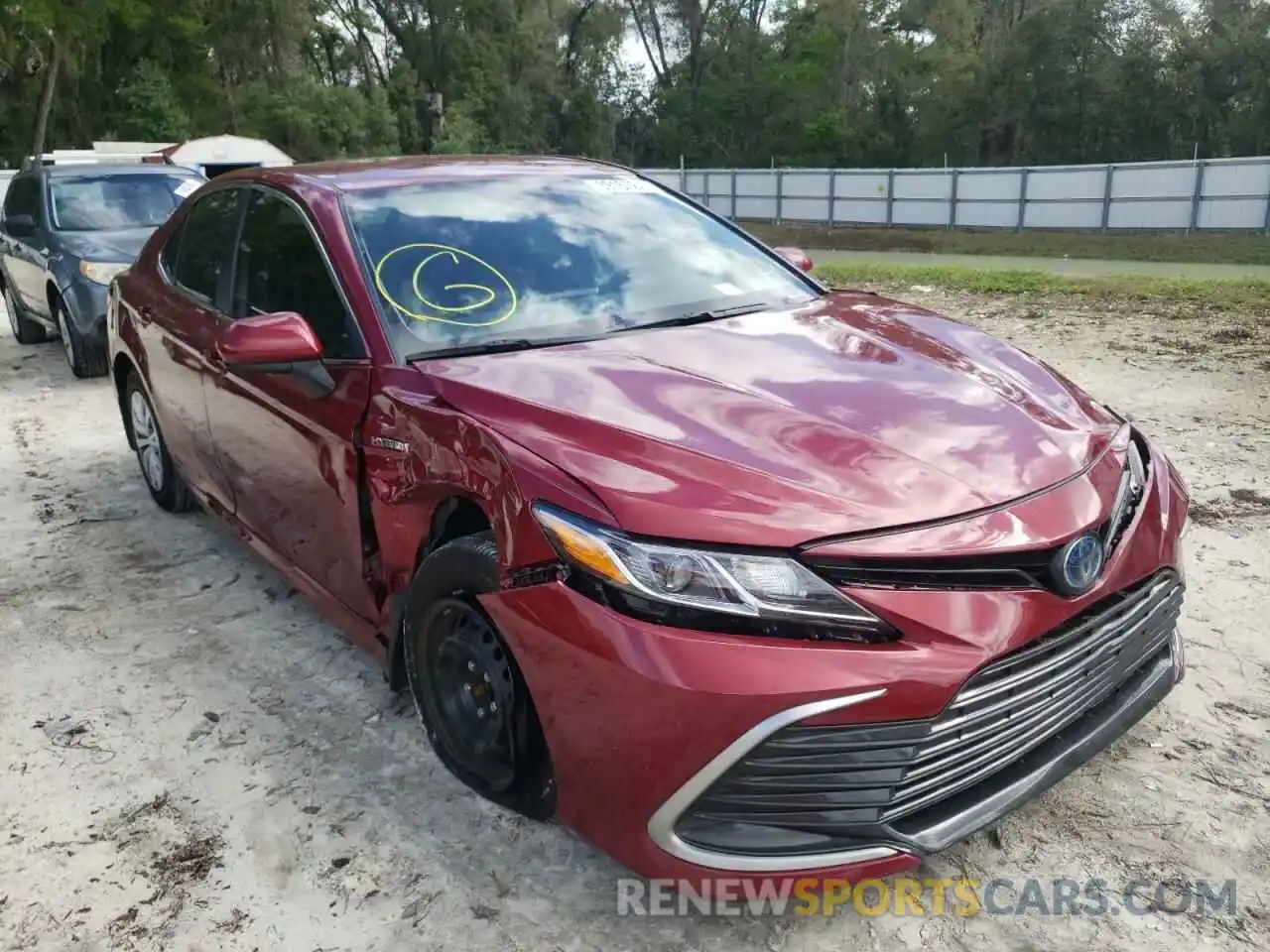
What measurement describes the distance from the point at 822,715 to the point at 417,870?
3.92 feet

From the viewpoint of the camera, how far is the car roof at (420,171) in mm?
3559

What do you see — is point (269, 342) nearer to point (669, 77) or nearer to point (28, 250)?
point (28, 250)

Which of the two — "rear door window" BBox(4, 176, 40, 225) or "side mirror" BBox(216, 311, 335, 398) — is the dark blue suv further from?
"side mirror" BBox(216, 311, 335, 398)

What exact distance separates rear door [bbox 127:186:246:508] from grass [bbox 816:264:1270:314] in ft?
27.4

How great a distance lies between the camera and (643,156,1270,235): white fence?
22031 millimetres

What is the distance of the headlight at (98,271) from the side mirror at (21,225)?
434 mm

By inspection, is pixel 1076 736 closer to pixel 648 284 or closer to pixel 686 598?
pixel 686 598

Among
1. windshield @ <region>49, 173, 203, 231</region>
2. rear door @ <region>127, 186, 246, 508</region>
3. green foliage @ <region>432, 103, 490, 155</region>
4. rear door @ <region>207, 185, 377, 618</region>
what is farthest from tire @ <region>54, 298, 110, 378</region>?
green foliage @ <region>432, 103, 490, 155</region>

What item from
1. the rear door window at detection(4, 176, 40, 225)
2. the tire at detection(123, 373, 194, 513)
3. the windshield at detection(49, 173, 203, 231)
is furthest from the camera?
the rear door window at detection(4, 176, 40, 225)

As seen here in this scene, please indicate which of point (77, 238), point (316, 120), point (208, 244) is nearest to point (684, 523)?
point (208, 244)

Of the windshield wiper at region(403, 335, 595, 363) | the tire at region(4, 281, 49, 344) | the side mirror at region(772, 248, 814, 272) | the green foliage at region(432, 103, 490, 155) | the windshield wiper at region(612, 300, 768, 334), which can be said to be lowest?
the tire at region(4, 281, 49, 344)

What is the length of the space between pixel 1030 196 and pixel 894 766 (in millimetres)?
25102

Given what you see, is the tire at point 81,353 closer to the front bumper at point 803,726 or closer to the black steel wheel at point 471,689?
the black steel wheel at point 471,689

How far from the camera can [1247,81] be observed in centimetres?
3428
